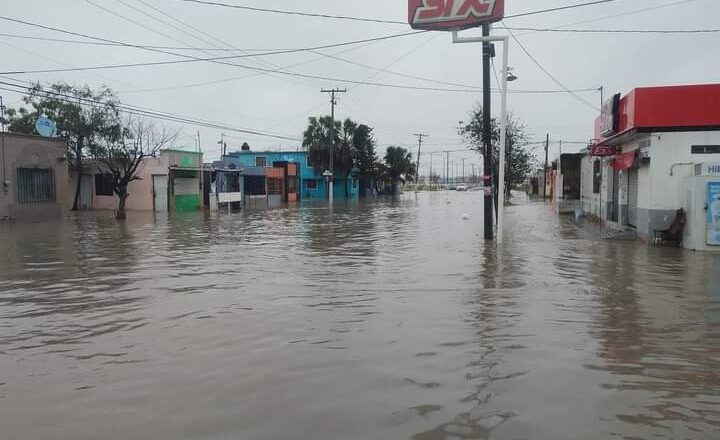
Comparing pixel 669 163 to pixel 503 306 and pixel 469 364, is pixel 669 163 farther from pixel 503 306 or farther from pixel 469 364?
pixel 469 364

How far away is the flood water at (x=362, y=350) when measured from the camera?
Result: 4402 mm

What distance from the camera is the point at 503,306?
27.5ft

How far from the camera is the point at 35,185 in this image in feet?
98.0

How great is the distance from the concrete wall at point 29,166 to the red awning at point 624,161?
89.2ft

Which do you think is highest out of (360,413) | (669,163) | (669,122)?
(669,122)

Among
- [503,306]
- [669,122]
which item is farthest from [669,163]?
[503,306]

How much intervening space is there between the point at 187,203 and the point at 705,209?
114 ft

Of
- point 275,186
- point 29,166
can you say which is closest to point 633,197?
point 29,166

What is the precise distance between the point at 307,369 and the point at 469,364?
1.60 m

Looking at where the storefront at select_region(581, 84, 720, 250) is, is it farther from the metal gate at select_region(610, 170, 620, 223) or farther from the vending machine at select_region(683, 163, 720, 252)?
the metal gate at select_region(610, 170, 620, 223)

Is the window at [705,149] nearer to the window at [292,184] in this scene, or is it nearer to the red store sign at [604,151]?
the red store sign at [604,151]

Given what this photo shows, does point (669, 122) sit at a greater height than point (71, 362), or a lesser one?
greater

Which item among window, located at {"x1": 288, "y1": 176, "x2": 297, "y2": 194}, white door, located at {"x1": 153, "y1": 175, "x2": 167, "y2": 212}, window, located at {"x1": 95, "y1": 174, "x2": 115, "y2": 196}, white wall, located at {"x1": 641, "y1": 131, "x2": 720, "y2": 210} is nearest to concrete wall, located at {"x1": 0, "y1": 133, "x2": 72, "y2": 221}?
white door, located at {"x1": 153, "y1": 175, "x2": 167, "y2": 212}

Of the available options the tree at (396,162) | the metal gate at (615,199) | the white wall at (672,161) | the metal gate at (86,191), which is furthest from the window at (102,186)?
the tree at (396,162)
